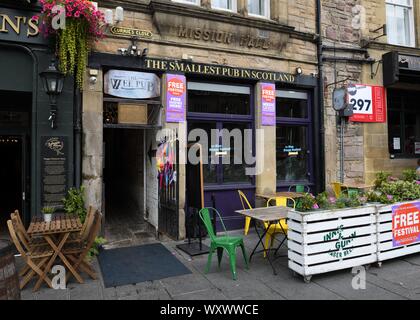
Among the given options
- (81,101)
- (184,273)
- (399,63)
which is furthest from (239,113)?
(399,63)

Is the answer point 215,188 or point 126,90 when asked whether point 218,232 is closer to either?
point 215,188

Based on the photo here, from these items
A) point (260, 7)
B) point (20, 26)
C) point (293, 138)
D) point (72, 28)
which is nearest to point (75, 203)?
point (72, 28)

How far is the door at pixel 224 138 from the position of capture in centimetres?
704

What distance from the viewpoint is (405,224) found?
5047mm

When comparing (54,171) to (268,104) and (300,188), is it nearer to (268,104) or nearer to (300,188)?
(268,104)

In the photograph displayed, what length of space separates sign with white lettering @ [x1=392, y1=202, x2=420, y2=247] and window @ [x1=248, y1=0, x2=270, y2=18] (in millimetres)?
5336

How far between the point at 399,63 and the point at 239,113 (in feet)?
15.0

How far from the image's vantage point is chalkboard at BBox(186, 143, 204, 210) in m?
5.82

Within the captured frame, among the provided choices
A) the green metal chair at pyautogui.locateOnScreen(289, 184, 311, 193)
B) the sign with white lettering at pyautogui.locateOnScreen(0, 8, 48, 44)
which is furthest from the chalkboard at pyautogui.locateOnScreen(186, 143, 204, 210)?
the sign with white lettering at pyautogui.locateOnScreen(0, 8, 48, 44)

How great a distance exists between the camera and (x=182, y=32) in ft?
22.0

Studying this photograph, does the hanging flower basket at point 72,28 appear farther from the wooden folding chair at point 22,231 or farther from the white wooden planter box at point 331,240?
the white wooden planter box at point 331,240

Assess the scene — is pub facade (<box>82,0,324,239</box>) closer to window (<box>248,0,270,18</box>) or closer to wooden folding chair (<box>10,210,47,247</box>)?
window (<box>248,0,270,18</box>)

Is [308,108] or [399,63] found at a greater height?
[399,63]
